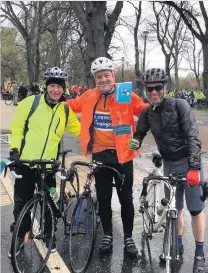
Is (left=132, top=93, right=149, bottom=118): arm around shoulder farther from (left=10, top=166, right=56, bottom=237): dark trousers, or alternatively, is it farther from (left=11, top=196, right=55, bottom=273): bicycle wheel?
(left=11, top=196, right=55, bottom=273): bicycle wheel

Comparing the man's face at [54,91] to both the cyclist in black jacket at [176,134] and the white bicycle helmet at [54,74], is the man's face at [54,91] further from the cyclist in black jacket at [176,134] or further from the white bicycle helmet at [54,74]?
the cyclist in black jacket at [176,134]

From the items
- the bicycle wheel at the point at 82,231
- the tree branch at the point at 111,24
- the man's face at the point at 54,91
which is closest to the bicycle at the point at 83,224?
the bicycle wheel at the point at 82,231

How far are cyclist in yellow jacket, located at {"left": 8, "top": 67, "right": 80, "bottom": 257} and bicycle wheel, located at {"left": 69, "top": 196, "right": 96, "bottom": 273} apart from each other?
300 millimetres

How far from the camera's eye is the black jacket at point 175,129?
346 centimetres

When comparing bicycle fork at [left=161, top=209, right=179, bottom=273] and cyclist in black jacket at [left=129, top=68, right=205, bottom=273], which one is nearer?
bicycle fork at [left=161, top=209, right=179, bottom=273]

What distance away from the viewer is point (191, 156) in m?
3.37

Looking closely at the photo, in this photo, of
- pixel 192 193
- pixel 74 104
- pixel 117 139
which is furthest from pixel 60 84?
pixel 192 193

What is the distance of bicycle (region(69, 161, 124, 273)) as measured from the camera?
146 inches

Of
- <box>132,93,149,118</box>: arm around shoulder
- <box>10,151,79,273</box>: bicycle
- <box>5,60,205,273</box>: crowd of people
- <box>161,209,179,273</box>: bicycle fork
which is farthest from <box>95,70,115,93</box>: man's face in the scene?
<box>161,209,179,273</box>: bicycle fork

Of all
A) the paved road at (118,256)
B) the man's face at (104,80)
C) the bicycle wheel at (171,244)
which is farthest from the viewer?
the man's face at (104,80)

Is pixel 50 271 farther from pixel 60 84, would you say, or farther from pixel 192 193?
pixel 60 84

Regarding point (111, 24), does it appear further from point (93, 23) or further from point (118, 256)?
point (118, 256)

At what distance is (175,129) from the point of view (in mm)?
3557

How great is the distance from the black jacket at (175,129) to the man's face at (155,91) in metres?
0.07
